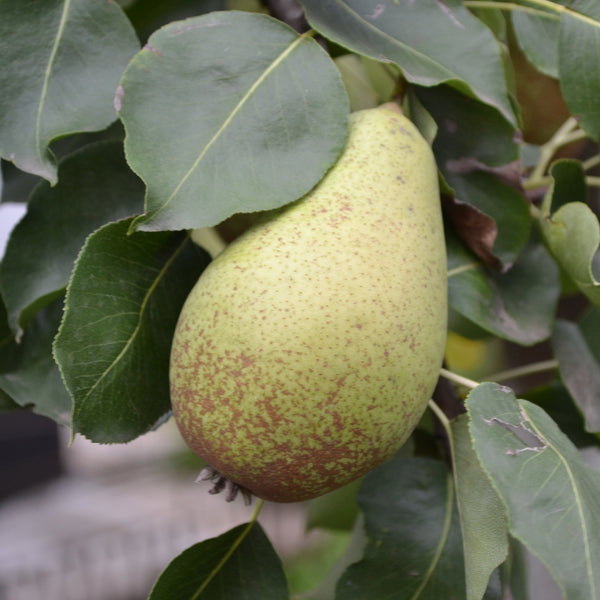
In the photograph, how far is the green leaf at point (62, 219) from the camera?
58 cm

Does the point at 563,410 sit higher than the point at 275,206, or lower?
lower

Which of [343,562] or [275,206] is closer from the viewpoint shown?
[275,206]

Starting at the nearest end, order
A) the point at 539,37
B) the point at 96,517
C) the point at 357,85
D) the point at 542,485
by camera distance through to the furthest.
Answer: the point at 542,485
the point at 539,37
the point at 357,85
the point at 96,517

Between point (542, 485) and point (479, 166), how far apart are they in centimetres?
28

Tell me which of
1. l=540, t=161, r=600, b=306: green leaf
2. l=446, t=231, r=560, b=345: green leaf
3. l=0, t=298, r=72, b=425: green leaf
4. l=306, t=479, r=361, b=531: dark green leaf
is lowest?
l=306, t=479, r=361, b=531: dark green leaf

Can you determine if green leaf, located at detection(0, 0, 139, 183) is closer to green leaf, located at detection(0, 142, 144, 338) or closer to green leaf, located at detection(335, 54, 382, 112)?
green leaf, located at detection(0, 142, 144, 338)

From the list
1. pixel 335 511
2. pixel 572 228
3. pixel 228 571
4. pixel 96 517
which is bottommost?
pixel 96 517

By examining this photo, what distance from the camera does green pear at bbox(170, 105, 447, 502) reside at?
18.3 inches

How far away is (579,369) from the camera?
2.33ft

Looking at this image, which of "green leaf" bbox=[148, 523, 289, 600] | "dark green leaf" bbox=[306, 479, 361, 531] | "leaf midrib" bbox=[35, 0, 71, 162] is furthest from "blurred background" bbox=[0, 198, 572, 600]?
"leaf midrib" bbox=[35, 0, 71, 162]

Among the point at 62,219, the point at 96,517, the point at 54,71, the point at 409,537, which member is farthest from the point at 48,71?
the point at 96,517

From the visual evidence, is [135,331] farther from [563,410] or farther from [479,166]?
[563,410]

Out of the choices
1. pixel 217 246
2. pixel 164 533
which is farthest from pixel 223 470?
pixel 164 533

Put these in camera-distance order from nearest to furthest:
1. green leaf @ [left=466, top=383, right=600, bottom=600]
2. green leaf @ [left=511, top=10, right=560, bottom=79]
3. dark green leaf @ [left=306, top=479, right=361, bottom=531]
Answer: green leaf @ [left=466, top=383, right=600, bottom=600], green leaf @ [left=511, top=10, right=560, bottom=79], dark green leaf @ [left=306, top=479, right=361, bottom=531]
